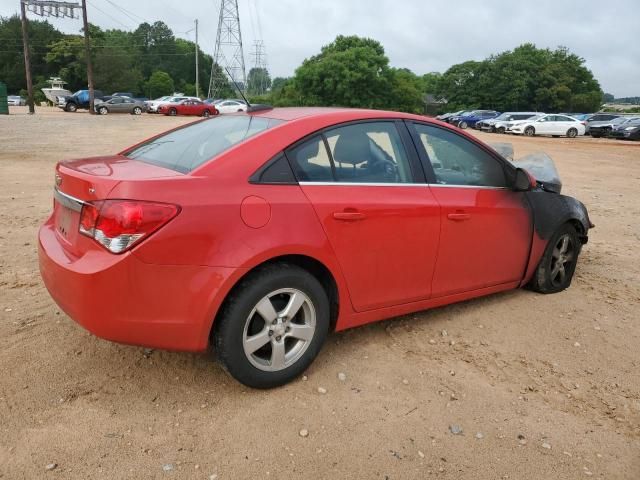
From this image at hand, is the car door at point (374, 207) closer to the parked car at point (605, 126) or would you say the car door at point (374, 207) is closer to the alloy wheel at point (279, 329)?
the alloy wheel at point (279, 329)

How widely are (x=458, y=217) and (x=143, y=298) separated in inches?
83.8

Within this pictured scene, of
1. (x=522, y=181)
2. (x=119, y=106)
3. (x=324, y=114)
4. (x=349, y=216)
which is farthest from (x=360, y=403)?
(x=119, y=106)

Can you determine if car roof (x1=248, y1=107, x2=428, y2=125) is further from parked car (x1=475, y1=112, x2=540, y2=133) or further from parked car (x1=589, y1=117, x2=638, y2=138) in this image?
parked car (x1=475, y1=112, x2=540, y2=133)

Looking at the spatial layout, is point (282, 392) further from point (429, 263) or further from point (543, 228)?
point (543, 228)

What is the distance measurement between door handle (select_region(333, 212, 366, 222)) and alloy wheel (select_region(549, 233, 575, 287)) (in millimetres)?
2192

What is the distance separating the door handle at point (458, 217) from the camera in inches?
145

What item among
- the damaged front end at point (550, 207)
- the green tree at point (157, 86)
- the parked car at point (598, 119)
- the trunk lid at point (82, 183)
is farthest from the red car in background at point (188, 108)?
the green tree at point (157, 86)

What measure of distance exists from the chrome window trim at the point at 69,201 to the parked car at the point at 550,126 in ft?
117

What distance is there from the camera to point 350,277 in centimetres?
327

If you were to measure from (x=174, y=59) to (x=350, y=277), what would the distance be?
11260cm

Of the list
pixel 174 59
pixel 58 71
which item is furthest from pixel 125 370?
pixel 174 59

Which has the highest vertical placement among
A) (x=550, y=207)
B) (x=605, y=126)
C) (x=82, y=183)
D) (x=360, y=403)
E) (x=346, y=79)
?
(x=346, y=79)

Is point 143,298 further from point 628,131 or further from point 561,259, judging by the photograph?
point 628,131

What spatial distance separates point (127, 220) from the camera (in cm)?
259
